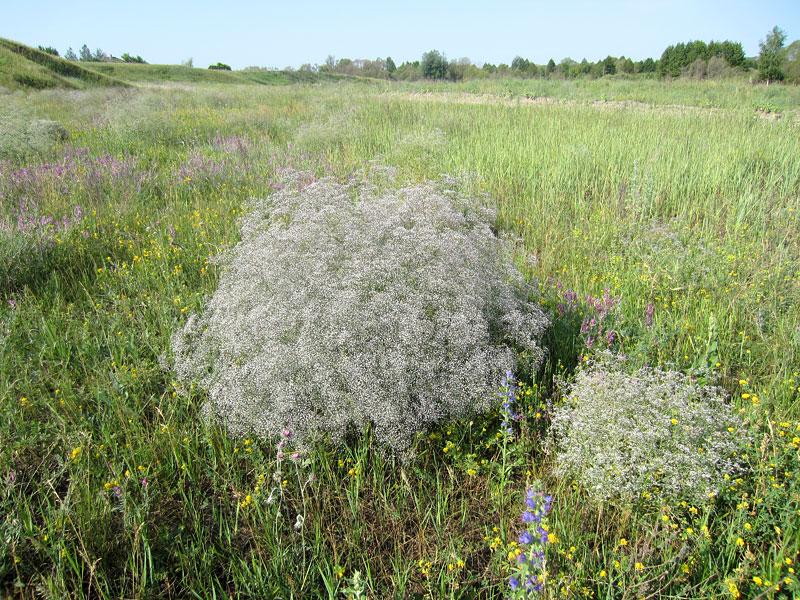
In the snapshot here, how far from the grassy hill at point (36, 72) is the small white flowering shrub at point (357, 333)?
19.8 meters

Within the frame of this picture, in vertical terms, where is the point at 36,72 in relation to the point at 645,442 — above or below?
above

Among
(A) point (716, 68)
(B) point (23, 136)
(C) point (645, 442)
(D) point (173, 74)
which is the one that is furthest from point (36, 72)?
(A) point (716, 68)

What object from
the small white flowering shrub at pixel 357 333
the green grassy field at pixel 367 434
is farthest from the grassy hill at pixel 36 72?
the small white flowering shrub at pixel 357 333

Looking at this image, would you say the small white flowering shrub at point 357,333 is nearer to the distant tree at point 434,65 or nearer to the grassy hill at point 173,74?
the grassy hill at point 173,74

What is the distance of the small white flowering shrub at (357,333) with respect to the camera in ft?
7.20

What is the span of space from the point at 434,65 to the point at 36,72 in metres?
50.7

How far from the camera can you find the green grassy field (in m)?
1.77

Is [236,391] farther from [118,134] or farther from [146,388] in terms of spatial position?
[118,134]

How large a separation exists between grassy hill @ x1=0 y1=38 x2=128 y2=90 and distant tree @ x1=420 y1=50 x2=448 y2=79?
145ft

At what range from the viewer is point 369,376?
2.17m

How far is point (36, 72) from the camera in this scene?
18.2m

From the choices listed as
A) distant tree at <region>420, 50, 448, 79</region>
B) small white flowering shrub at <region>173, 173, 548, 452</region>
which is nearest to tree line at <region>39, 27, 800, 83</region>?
distant tree at <region>420, 50, 448, 79</region>

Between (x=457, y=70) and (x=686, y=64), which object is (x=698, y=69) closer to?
(x=686, y=64)

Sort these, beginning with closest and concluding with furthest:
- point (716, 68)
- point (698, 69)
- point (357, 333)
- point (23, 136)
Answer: point (357, 333) → point (23, 136) → point (716, 68) → point (698, 69)
